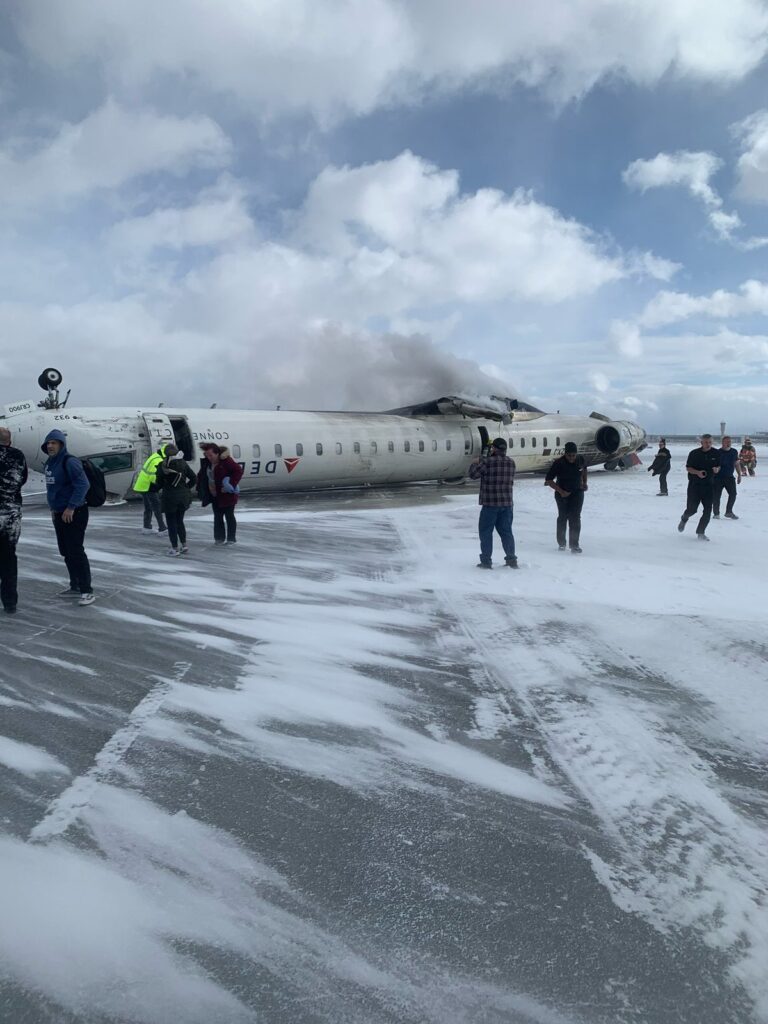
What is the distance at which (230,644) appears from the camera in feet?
16.4

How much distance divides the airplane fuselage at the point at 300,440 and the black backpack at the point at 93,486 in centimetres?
910

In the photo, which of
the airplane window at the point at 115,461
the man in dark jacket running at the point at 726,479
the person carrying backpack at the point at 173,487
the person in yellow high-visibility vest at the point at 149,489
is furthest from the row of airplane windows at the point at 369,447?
the man in dark jacket running at the point at 726,479

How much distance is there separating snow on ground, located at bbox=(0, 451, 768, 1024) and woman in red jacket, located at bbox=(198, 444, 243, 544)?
3655mm

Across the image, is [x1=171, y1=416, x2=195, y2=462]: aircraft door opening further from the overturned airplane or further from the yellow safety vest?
the yellow safety vest

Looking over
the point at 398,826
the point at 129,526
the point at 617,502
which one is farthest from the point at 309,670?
the point at 617,502

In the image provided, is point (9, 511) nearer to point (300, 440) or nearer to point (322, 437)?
point (300, 440)

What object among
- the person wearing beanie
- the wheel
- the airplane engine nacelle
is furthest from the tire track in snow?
the airplane engine nacelle

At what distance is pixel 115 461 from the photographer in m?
15.1

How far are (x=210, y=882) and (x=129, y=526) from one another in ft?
34.7

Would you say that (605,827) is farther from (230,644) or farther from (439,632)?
A: (230,644)

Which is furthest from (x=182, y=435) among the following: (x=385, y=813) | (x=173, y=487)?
(x=385, y=813)

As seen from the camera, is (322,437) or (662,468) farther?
(322,437)

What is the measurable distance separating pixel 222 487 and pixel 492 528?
4.21 meters

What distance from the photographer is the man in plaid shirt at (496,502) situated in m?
7.83
